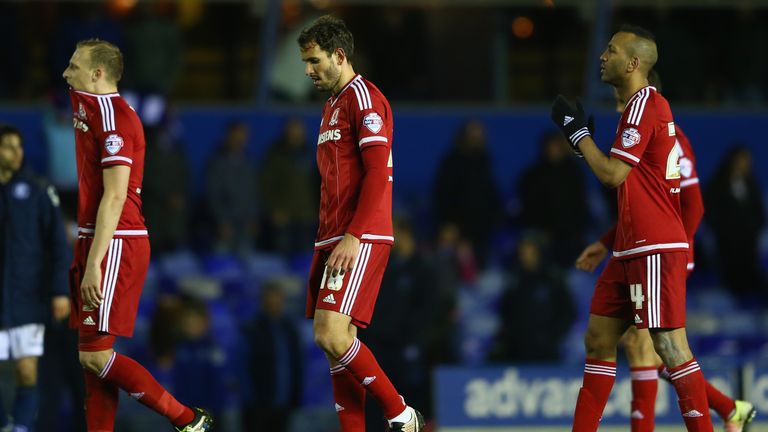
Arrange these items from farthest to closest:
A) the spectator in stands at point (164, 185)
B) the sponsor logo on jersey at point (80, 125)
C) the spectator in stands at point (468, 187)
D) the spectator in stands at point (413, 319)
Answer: the spectator in stands at point (468, 187) → the spectator in stands at point (164, 185) → the spectator in stands at point (413, 319) → the sponsor logo on jersey at point (80, 125)

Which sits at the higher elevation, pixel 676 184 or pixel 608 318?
pixel 676 184

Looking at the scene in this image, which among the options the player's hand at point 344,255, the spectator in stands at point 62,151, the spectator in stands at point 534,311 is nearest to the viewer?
the player's hand at point 344,255

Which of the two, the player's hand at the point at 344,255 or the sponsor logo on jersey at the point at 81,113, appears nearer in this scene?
the player's hand at the point at 344,255

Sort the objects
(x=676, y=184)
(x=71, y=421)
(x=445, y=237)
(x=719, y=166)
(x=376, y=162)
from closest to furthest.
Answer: (x=376, y=162) < (x=676, y=184) < (x=71, y=421) < (x=445, y=237) < (x=719, y=166)

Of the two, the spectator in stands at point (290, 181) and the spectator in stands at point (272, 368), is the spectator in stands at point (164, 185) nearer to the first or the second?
the spectator in stands at point (290, 181)

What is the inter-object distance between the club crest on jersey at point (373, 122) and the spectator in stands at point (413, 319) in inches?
220

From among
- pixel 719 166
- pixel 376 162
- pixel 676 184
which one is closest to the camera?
pixel 376 162

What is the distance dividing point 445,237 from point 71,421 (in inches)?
163

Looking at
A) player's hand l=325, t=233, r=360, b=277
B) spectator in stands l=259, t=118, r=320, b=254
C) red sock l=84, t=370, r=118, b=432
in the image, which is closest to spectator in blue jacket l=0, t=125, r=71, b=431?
red sock l=84, t=370, r=118, b=432

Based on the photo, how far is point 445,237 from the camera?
46.1 ft

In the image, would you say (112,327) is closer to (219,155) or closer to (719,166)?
(219,155)

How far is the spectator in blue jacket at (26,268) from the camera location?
342 inches

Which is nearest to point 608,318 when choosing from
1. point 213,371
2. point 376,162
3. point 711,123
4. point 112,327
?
point 376,162

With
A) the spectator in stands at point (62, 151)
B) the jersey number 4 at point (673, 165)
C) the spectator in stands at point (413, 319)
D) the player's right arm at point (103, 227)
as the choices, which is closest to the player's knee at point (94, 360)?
the player's right arm at point (103, 227)
